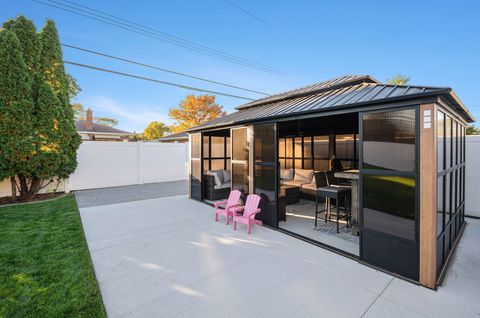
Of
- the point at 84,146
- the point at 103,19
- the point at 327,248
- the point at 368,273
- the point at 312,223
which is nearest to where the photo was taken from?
the point at 368,273

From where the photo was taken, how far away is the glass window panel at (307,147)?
334 inches

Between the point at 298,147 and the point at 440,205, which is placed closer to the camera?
the point at 440,205

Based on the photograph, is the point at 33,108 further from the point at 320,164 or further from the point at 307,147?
the point at 320,164

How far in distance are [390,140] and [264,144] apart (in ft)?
8.58

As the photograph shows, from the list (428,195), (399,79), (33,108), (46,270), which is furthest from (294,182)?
(399,79)

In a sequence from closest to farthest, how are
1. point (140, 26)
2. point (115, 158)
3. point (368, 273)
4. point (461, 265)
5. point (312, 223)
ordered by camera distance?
point (368, 273) → point (461, 265) → point (312, 223) → point (140, 26) → point (115, 158)

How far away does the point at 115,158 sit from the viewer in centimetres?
1098

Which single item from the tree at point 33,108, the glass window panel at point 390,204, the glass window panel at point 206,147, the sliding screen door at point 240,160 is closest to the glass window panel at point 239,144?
the sliding screen door at point 240,160

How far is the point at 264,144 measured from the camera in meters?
5.16

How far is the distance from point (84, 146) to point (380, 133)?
37.7 feet

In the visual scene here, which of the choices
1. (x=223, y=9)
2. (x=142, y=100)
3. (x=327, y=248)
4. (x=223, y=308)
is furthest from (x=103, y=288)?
(x=142, y=100)

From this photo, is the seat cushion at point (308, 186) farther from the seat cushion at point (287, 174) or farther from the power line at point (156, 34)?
the power line at point (156, 34)

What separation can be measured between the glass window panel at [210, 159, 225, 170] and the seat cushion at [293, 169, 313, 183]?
2.92m

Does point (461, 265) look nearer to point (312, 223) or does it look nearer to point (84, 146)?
point (312, 223)
